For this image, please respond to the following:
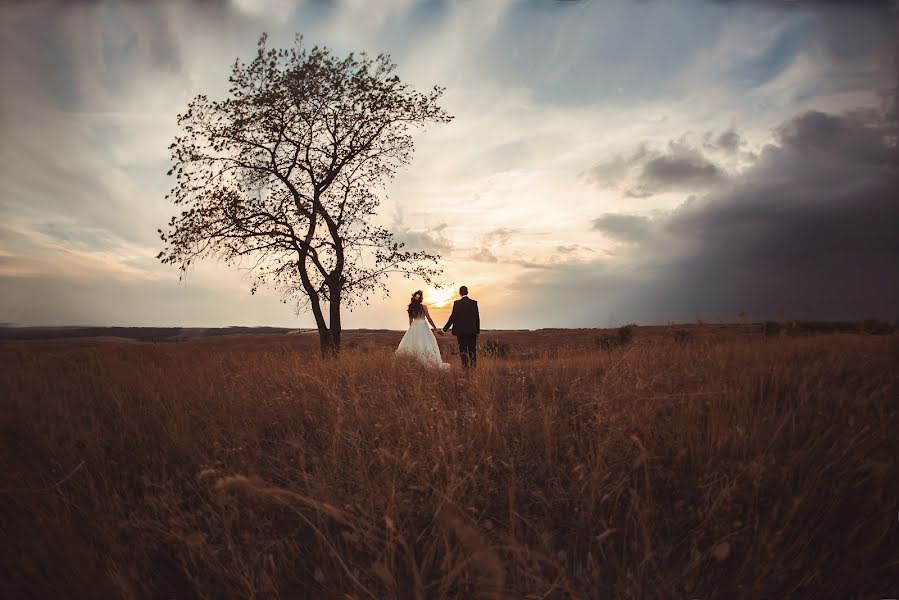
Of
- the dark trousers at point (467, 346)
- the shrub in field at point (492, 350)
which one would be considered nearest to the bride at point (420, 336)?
the dark trousers at point (467, 346)

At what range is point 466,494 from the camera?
3.33 m

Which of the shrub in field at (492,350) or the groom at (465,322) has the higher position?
the groom at (465,322)

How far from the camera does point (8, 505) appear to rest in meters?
3.52

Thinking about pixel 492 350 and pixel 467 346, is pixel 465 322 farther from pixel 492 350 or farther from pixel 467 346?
pixel 492 350

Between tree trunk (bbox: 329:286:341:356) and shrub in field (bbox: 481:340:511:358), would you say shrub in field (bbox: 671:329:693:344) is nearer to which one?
shrub in field (bbox: 481:340:511:358)

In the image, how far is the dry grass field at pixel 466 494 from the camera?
8.27 feet

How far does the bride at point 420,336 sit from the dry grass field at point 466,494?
7.39 metres

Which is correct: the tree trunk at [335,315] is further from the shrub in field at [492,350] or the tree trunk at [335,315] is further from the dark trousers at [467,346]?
the dark trousers at [467,346]

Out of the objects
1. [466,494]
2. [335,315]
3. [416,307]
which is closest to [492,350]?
[416,307]

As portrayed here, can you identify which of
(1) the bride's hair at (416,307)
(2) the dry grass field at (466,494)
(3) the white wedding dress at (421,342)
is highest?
A: (1) the bride's hair at (416,307)

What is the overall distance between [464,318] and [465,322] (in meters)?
0.13

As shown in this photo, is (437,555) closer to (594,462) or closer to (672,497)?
(594,462)

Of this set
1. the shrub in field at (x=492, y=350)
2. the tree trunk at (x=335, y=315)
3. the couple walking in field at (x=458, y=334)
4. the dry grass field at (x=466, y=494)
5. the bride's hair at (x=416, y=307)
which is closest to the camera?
the dry grass field at (x=466, y=494)

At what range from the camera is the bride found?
13523 mm
